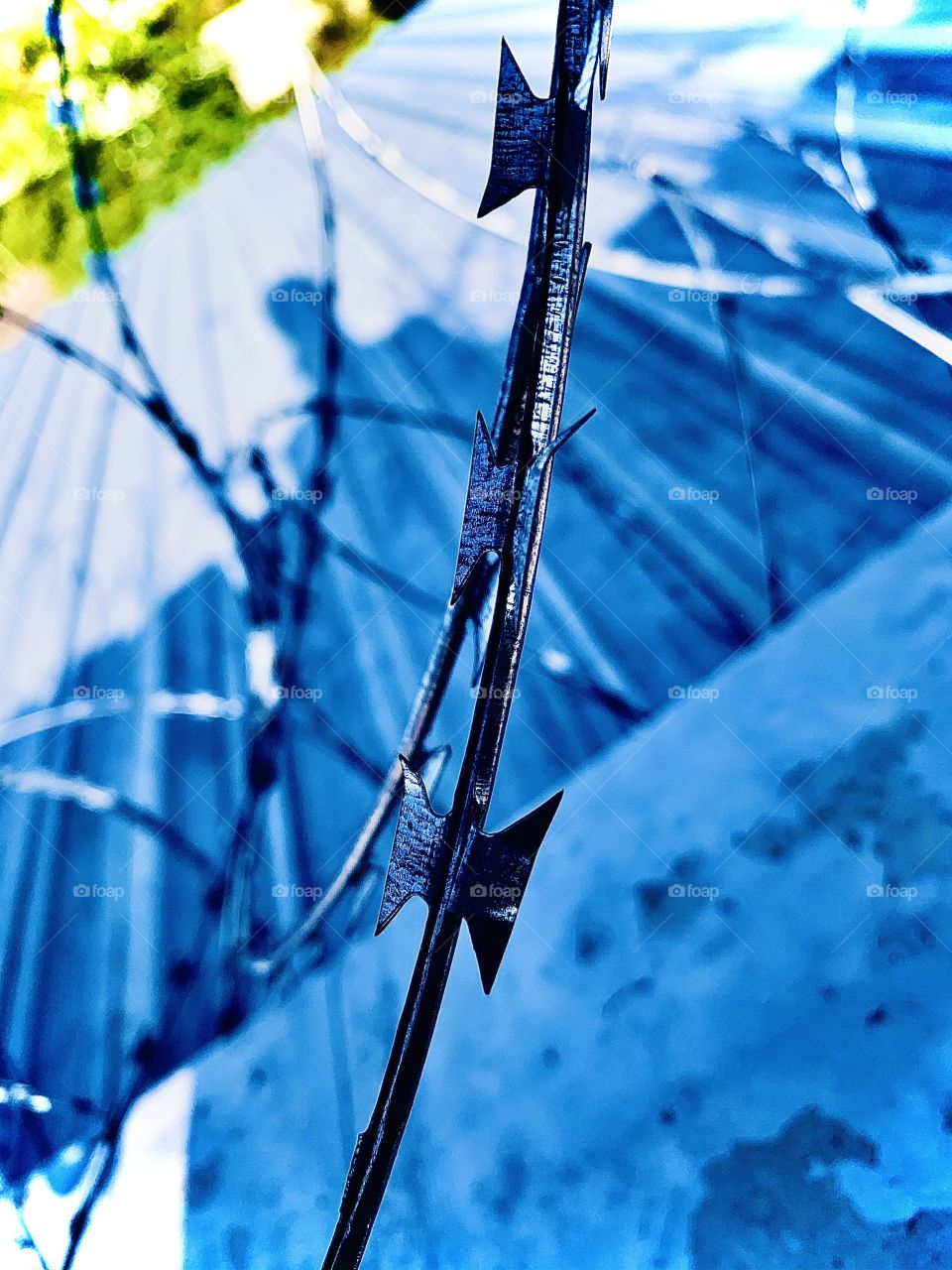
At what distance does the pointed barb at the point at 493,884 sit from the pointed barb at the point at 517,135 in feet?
2.05

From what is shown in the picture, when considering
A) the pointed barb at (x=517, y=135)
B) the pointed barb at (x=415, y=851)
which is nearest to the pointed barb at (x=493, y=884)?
the pointed barb at (x=415, y=851)

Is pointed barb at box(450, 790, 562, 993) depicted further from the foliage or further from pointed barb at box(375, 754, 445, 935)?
the foliage

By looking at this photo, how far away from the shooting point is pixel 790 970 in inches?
47.4

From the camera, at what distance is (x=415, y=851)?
94 centimetres

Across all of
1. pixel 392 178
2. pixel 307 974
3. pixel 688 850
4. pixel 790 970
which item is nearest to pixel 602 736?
pixel 688 850

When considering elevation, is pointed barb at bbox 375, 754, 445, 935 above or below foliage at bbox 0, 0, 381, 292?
below

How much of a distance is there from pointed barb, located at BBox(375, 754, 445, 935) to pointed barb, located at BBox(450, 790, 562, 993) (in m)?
0.03

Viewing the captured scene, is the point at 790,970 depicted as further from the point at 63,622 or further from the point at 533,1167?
the point at 63,622

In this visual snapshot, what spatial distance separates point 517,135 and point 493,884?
0.76 m

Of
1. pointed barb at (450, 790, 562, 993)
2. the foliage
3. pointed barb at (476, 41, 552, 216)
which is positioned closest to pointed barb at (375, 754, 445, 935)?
pointed barb at (450, 790, 562, 993)

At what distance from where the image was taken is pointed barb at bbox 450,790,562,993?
89 cm

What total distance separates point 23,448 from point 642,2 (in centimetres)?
115

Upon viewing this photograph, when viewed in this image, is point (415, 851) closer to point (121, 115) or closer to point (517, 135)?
point (517, 135)

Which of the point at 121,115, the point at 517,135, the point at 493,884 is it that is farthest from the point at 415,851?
the point at 121,115
